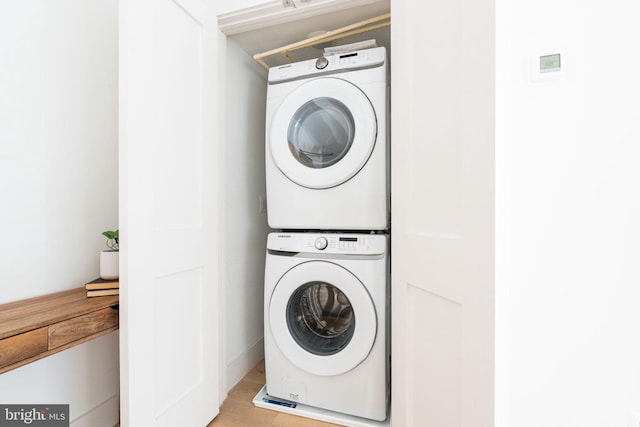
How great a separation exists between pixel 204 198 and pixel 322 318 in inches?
33.3

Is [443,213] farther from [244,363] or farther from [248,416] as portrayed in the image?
[244,363]

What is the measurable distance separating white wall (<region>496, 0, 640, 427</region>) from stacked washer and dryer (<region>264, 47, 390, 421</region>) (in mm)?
517

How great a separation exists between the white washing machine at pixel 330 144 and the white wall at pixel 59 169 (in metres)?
0.73

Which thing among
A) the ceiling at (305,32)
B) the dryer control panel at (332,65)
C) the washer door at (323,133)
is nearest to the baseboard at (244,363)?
the washer door at (323,133)

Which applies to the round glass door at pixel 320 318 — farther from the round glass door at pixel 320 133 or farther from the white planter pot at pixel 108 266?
the white planter pot at pixel 108 266

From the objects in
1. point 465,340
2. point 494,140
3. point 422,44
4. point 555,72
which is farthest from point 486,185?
point 555,72

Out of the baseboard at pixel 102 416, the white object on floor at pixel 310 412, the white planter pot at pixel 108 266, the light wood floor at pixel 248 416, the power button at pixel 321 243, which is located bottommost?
the light wood floor at pixel 248 416

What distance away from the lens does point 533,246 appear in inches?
41.3

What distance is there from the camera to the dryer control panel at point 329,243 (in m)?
1.36

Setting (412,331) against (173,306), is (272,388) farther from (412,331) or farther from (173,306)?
(412,331)

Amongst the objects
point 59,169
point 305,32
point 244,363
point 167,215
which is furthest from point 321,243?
point 305,32

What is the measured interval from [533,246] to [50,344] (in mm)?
1510

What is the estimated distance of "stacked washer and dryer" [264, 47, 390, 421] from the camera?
4.40ft

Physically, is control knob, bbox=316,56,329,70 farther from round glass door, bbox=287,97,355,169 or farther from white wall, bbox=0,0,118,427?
white wall, bbox=0,0,118,427
